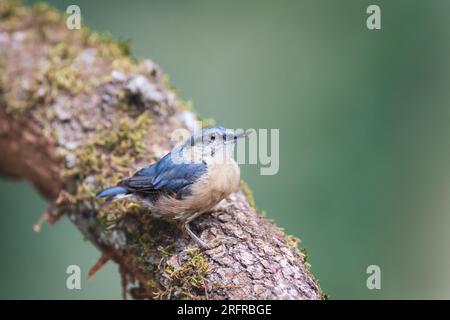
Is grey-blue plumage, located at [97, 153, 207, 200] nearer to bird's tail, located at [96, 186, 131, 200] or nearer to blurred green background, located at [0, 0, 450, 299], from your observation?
bird's tail, located at [96, 186, 131, 200]

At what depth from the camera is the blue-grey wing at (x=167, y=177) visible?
2668mm

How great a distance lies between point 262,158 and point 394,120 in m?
2.40

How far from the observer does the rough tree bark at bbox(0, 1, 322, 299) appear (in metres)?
2.36

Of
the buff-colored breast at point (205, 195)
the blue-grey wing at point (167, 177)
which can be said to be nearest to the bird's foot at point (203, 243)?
the buff-colored breast at point (205, 195)

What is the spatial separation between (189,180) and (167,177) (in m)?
0.13

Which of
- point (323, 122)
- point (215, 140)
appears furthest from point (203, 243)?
point (323, 122)

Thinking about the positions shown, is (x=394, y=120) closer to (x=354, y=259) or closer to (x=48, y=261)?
(x=354, y=259)

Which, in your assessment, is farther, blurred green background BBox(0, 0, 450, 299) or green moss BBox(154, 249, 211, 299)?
blurred green background BBox(0, 0, 450, 299)

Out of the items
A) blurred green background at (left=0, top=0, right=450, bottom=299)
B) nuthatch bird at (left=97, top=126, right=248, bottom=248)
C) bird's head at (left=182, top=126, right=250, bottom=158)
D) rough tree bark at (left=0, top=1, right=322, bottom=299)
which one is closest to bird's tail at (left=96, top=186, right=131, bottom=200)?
nuthatch bird at (left=97, top=126, right=248, bottom=248)

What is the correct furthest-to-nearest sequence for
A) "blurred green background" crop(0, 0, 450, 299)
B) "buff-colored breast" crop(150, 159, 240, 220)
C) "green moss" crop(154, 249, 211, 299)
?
"blurred green background" crop(0, 0, 450, 299) < "buff-colored breast" crop(150, 159, 240, 220) < "green moss" crop(154, 249, 211, 299)

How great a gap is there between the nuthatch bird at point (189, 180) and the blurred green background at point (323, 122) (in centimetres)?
184

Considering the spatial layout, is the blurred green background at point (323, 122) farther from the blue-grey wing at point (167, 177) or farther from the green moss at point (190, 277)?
the green moss at point (190, 277)

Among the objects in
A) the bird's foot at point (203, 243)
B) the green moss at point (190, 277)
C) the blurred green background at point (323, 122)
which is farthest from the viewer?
the blurred green background at point (323, 122)

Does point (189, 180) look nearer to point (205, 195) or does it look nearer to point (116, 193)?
point (205, 195)
